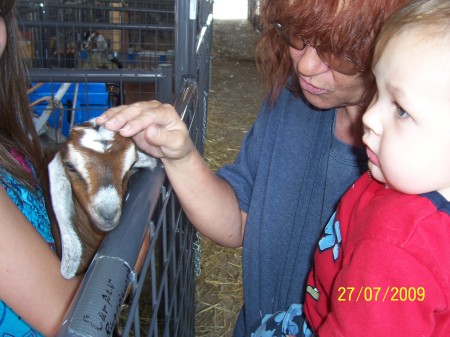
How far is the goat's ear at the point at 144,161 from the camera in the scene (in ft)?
3.30

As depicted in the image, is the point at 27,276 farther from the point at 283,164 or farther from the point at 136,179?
the point at 283,164

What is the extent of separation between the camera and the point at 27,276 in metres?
0.90

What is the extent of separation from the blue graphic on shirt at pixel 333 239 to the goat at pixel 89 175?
37cm

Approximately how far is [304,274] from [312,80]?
0.49m

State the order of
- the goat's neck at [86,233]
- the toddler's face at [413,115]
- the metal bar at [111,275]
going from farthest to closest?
the goat's neck at [86,233]
the toddler's face at [413,115]
the metal bar at [111,275]

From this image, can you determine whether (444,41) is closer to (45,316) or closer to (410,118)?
(410,118)

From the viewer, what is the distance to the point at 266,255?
1.25m

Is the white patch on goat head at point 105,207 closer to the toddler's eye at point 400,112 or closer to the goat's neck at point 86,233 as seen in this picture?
the goat's neck at point 86,233

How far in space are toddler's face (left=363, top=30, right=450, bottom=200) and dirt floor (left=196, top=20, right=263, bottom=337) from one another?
1905 millimetres

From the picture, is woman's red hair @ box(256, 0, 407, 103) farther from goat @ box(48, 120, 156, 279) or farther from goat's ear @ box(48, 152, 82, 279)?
goat's ear @ box(48, 152, 82, 279)

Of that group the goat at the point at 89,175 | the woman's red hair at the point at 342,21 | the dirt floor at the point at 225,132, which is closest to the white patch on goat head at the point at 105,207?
the goat at the point at 89,175

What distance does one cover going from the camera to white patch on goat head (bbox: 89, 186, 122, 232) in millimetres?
979

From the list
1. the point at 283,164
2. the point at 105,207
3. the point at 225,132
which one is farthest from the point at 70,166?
the point at 225,132
